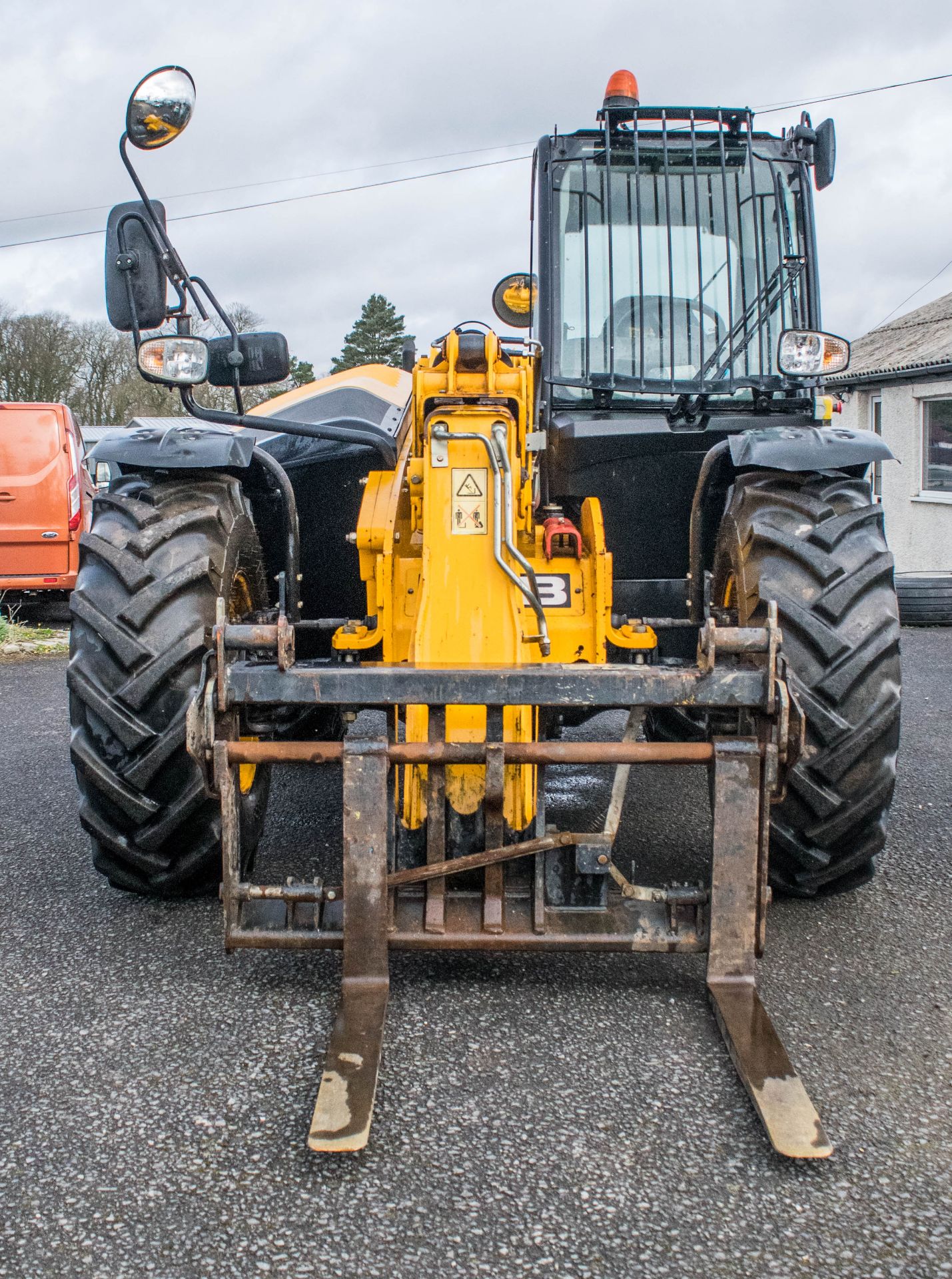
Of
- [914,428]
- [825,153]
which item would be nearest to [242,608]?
[825,153]

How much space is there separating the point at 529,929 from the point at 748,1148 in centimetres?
77

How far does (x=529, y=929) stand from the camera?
9.59 ft

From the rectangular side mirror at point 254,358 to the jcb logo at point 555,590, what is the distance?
3.41 ft

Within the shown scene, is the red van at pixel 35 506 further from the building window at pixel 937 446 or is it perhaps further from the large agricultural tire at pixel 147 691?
the building window at pixel 937 446

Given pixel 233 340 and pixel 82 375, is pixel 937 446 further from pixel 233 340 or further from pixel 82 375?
pixel 82 375

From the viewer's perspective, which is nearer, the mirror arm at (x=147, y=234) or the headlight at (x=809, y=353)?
the mirror arm at (x=147, y=234)

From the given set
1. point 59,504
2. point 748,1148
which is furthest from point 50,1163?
point 59,504

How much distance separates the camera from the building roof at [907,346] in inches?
565

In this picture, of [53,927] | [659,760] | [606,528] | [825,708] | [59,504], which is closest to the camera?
A: [659,760]

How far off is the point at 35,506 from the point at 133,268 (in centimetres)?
847

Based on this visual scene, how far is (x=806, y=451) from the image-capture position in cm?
351

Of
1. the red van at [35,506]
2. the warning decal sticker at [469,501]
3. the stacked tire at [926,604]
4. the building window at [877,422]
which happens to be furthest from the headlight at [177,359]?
the building window at [877,422]

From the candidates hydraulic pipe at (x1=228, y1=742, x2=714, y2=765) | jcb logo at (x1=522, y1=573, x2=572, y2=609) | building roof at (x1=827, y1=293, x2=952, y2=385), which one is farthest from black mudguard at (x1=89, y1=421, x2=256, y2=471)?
building roof at (x1=827, y1=293, x2=952, y2=385)

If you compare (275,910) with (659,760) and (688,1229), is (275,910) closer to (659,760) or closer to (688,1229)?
(659,760)
